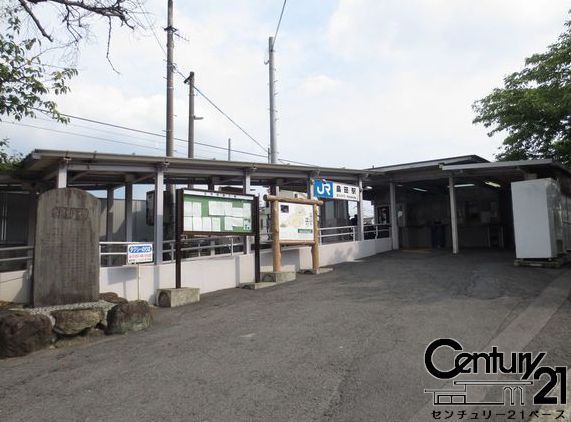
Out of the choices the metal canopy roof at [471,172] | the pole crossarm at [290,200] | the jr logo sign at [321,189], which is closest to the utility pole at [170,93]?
the pole crossarm at [290,200]

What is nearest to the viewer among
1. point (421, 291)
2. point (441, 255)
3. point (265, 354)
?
point (265, 354)

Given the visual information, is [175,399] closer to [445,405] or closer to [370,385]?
[370,385]

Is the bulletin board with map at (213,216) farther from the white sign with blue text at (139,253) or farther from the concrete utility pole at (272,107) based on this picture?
the concrete utility pole at (272,107)

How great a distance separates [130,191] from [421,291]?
9836mm

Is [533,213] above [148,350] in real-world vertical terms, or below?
above

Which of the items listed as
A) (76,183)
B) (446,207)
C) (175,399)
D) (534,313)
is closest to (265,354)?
(175,399)

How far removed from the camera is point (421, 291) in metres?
10.4

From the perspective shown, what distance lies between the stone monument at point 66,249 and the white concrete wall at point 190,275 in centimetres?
154

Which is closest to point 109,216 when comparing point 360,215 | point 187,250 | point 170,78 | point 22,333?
point 170,78

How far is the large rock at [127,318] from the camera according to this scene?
8.12m

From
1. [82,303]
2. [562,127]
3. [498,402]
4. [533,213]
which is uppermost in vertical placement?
[562,127]

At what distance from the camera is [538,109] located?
15867 millimetres

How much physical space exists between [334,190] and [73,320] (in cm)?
1125

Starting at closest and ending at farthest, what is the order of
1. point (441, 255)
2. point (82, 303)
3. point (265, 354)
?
point (265, 354)
point (82, 303)
point (441, 255)
